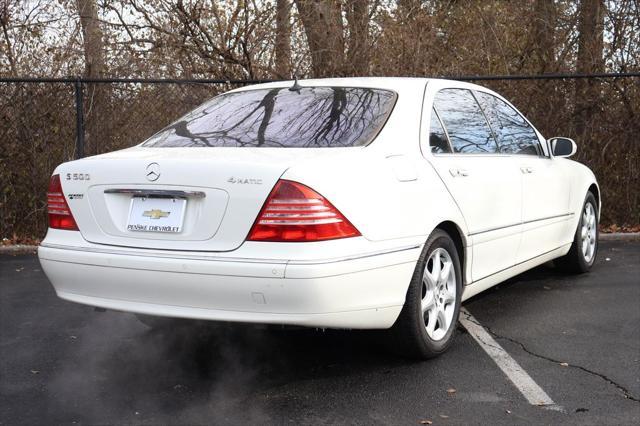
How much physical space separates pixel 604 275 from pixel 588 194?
710 mm

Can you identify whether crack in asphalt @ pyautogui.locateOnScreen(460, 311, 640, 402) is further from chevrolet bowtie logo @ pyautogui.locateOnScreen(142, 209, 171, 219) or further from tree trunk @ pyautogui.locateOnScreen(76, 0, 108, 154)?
tree trunk @ pyautogui.locateOnScreen(76, 0, 108, 154)

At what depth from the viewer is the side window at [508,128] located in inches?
207

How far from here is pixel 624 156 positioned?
361 inches

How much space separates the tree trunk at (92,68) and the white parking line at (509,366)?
5.35 meters

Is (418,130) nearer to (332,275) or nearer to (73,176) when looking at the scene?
(332,275)

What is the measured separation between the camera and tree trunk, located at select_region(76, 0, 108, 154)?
29.0ft

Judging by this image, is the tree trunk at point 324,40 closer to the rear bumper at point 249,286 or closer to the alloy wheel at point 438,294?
the alloy wheel at point 438,294

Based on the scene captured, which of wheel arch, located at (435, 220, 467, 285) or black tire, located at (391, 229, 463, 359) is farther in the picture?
wheel arch, located at (435, 220, 467, 285)

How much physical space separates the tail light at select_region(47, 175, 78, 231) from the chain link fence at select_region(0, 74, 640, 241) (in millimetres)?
4892

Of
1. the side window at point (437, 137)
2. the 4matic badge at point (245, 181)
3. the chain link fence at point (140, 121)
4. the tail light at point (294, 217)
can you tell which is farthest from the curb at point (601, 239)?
the tail light at point (294, 217)

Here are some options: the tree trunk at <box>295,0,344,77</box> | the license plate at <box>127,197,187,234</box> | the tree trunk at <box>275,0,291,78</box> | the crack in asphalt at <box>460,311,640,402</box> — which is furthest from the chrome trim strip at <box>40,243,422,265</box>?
the tree trunk at <box>275,0,291,78</box>

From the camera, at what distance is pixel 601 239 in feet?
28.0

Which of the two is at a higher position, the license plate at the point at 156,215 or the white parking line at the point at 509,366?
the license plate at the point at 156,215

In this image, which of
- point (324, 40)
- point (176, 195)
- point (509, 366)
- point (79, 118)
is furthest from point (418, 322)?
point (324, 40)
